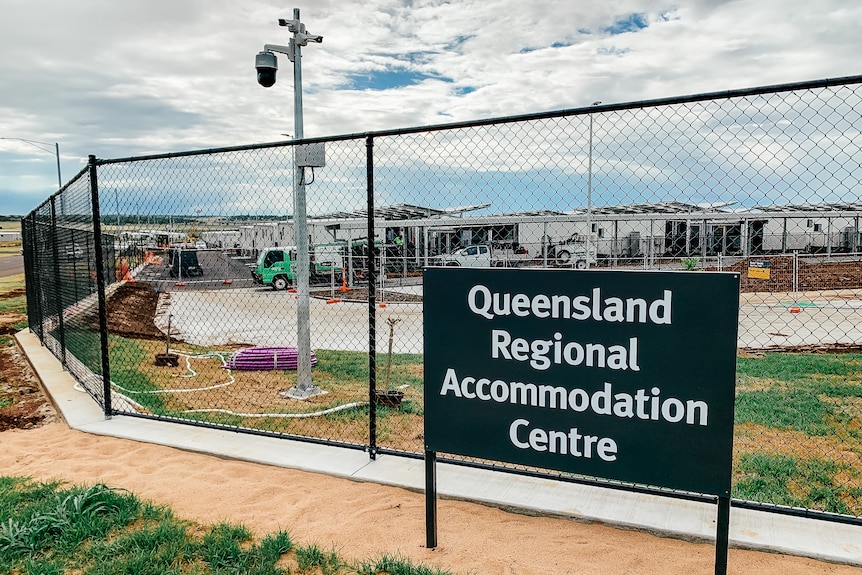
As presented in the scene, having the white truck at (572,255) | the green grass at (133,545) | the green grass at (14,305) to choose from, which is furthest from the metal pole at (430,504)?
the white truck at (572,255)

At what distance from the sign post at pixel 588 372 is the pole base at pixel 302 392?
4.75 m

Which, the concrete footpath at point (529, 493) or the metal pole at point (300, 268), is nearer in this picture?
the concrete footpath at point (529, 493)

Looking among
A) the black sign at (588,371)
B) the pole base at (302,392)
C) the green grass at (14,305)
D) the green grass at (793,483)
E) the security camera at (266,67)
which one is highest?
the security camera at (266,67)

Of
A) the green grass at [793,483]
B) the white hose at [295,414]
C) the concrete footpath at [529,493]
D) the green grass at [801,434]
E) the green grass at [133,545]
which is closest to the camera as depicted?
the green grass at [133,545]

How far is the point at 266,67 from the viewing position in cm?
702

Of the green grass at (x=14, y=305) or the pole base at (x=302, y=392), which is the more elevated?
the green grass at (x=14, y=305)

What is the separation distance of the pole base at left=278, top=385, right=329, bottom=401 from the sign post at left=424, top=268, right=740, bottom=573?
4755 mm

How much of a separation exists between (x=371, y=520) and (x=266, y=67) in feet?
18.6

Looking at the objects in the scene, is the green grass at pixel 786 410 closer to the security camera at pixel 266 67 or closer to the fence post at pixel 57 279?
the security camera at pixel 266 67

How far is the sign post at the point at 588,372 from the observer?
2529 mm

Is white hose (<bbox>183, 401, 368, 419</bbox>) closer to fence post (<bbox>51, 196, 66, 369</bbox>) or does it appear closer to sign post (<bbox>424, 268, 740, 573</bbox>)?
fence post (<bbox>51, 196, 66, 369</bbox>)

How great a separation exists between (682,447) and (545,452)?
2.14 feet

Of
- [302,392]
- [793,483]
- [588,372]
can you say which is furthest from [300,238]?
[793,483]

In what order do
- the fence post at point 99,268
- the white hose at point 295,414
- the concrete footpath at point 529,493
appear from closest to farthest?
the concrete footpath at point 529,493
the fence post at point 99,268
the white hose at point 295,414
